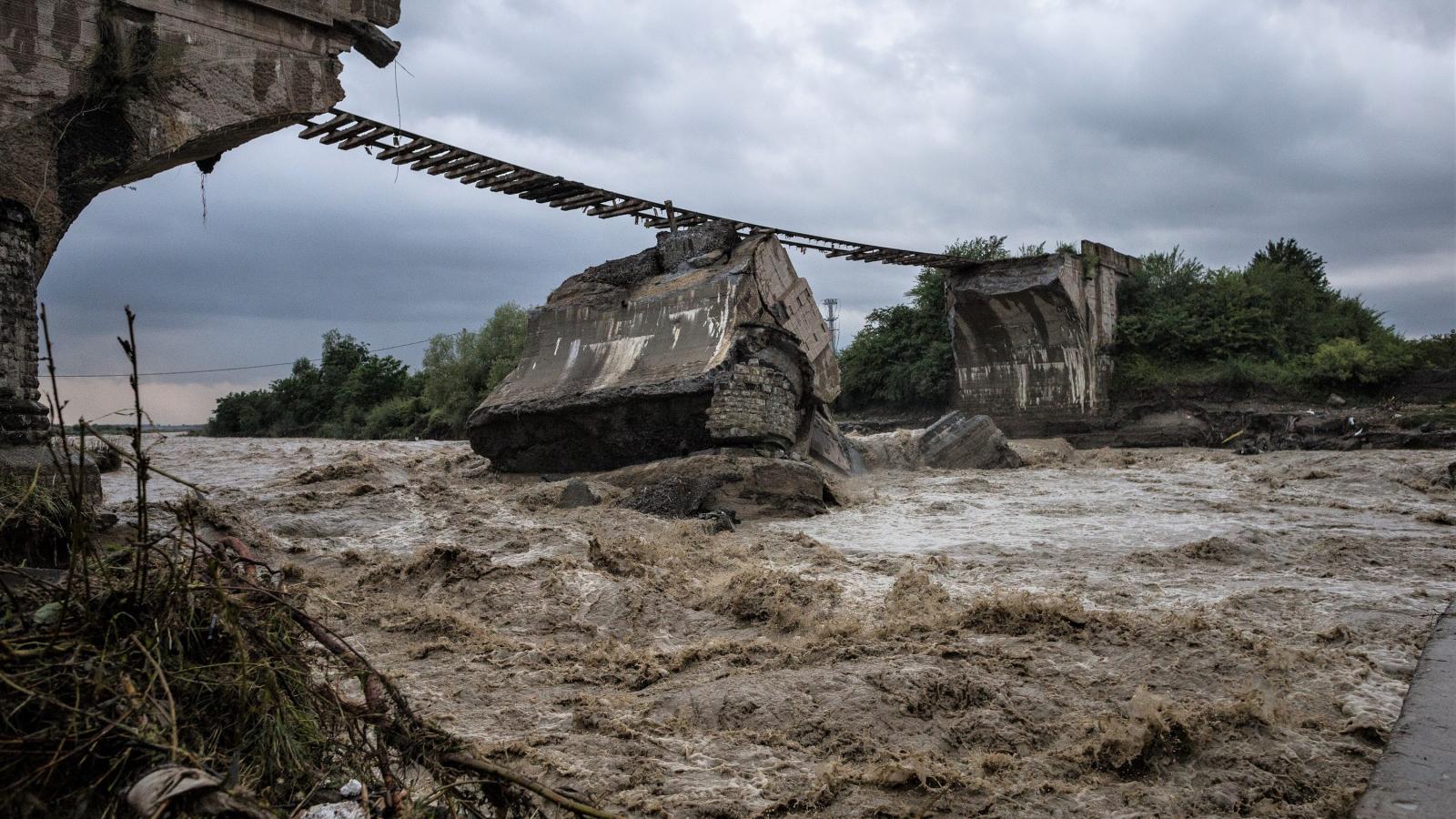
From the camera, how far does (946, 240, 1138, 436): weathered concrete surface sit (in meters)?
21.5

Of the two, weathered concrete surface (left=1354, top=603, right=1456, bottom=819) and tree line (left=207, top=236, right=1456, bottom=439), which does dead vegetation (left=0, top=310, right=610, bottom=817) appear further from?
tree line (left=207, top=236, right=1456, bottom=439)

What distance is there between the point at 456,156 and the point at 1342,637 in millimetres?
10911

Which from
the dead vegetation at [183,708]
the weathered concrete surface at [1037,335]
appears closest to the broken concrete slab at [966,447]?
the weathered concrete surface at [1037,335]

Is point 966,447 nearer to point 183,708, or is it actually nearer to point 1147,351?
point 1147,351

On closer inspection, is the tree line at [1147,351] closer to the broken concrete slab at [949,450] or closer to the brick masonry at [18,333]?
the broken concrete slab at [949,450]

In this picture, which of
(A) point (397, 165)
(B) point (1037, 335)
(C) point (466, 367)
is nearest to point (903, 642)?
(A) point (397, 165)

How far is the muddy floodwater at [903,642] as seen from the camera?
11.3ft

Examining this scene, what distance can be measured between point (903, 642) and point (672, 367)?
7.40 m

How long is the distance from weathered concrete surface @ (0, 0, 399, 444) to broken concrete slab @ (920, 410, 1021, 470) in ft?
34.3

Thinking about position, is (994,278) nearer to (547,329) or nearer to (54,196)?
(547,329)

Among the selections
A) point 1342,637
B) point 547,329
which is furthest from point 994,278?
point 1342,637

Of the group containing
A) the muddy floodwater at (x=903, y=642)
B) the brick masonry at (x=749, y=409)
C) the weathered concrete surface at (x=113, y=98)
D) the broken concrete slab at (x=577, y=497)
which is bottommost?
the muddy floodwater at (x=903, y=642)

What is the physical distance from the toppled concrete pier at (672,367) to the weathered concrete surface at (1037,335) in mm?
8622

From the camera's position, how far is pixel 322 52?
31.8 feet
